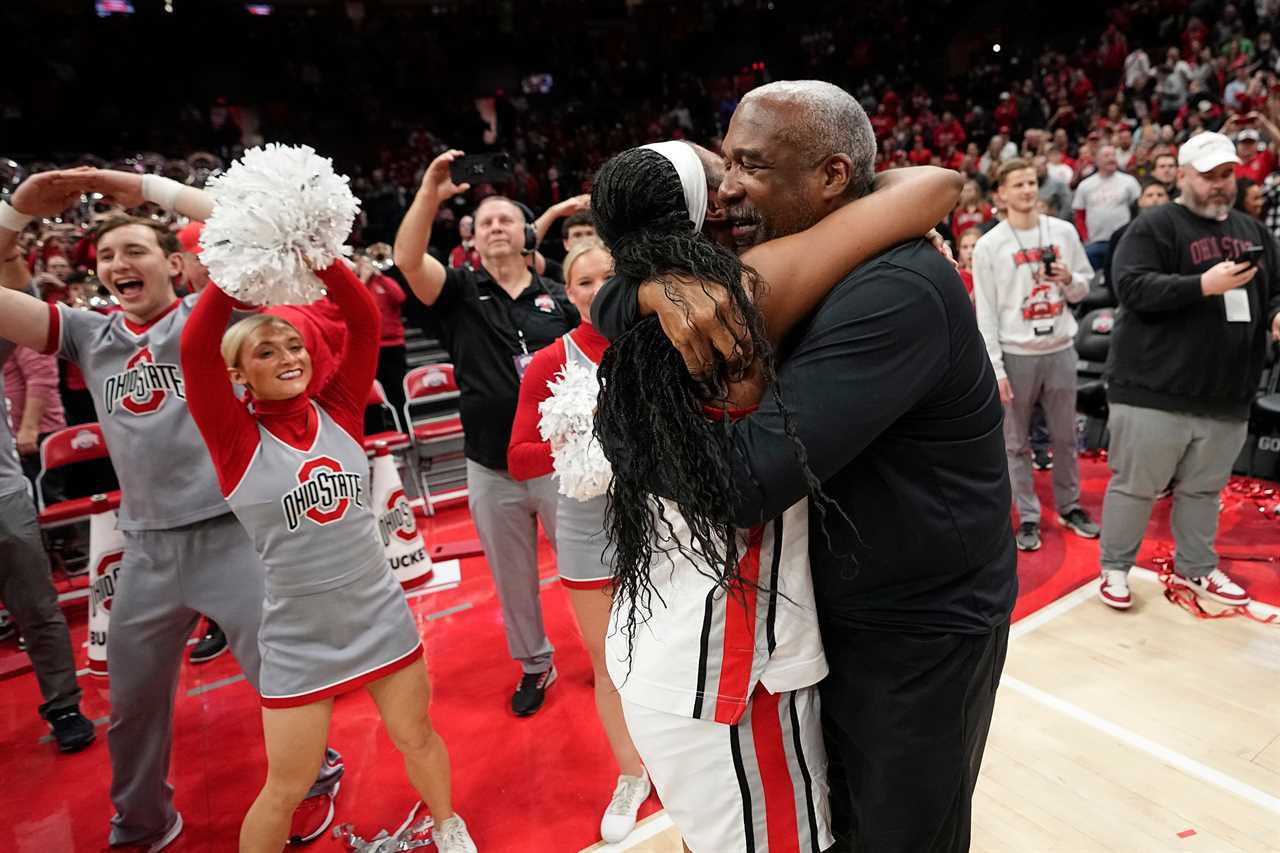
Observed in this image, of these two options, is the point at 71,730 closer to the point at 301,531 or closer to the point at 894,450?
the point at 301,531

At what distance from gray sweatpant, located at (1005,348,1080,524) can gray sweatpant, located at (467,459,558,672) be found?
2719mm

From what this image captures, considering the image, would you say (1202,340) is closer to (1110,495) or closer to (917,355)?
(1110,495)

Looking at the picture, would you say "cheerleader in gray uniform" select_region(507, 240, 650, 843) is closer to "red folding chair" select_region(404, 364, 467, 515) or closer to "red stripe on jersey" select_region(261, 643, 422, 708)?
"red stripe on jersey" select_region(261, 643, 422, 708)

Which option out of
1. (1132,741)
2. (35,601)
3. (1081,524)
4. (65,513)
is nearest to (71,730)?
(35,601)

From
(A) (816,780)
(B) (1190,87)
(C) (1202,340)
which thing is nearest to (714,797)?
(A) (816,780)

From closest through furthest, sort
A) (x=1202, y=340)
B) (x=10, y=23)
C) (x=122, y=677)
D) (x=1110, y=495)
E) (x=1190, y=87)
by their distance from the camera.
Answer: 1. (x=122, y=677)
2. (x=1202, y=340)
3. (x=1110, y=495)
4. (x=1190, y=87)
5. (x=10, y=23)

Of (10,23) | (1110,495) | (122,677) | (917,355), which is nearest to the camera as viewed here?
(917,355)

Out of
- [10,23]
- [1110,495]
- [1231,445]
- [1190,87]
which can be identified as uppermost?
[10,23]

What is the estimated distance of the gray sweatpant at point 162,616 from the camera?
2.42 metres

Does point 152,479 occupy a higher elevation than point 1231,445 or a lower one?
higher

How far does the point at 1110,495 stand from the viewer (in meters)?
3.54

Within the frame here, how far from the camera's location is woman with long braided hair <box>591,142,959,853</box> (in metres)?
1.03

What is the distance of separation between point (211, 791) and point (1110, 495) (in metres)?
3.94

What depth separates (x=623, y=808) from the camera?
2.46 m
